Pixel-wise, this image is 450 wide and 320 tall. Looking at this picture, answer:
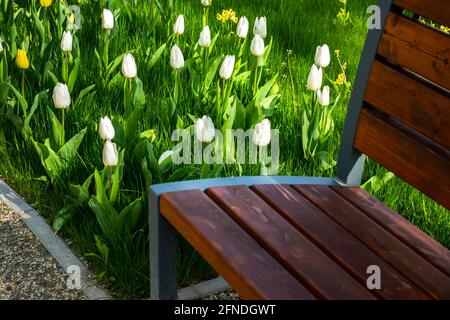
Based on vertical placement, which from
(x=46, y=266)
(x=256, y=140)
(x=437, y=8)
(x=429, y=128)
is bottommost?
(x=46, y=266)

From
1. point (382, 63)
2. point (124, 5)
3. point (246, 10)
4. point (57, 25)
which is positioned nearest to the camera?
point (382, 63)

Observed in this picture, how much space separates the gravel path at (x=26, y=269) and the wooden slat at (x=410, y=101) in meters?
1.14

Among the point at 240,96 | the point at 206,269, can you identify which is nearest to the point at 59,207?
the point at 206,269

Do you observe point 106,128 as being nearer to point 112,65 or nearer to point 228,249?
point 228,249

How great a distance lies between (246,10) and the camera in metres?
4.77

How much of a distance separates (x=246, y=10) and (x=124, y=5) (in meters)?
0.86

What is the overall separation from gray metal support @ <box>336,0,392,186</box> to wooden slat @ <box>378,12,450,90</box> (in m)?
0.03

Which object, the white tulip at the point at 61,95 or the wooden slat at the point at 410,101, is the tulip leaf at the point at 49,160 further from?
the wooden slat at the point at 410,101

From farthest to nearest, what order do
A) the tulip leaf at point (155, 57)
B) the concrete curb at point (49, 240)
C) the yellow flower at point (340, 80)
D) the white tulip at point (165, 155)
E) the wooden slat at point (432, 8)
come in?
the tulip leaf at point (155, 57) → the yellow flower at point (340, 80) → the white tulip at point (165, 155) → the concrete curb at point (49, 240) → the wooden slat at point (432, 8)

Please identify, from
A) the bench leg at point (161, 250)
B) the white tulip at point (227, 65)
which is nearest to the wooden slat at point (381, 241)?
the bench leg at point (161, 250)

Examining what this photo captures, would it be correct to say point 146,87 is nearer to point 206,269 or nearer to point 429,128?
point 206,269

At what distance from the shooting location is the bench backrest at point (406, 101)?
1.99 metres

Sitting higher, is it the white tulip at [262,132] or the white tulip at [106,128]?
the white tulip at [262,132]

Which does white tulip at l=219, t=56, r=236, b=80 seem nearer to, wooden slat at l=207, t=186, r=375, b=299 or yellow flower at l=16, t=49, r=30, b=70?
yellow flower at l=16, t=49, r=30, b=70
